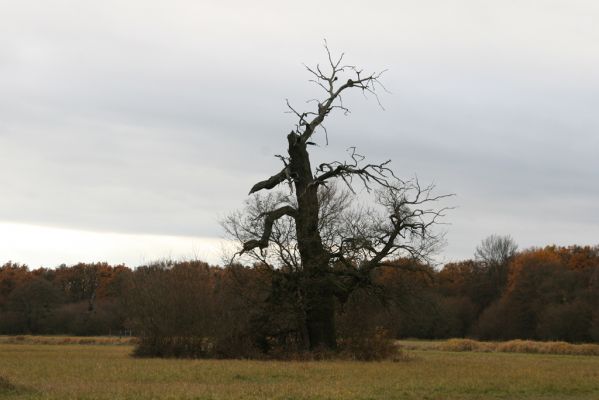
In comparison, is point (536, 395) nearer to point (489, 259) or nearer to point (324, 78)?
point (324, 78)

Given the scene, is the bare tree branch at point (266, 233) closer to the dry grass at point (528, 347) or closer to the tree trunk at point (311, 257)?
the tree trunk at point (311, 257)

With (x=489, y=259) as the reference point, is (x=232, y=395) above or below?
below

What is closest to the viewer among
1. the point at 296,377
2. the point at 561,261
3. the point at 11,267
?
the point at 296,377

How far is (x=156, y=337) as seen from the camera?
123ft

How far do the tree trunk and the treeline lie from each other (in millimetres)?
835

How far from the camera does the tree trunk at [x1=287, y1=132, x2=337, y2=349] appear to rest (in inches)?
1407

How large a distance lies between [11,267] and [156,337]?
4201 inches

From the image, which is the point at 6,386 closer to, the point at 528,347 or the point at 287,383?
the point at 287,383

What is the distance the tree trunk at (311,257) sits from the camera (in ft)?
117

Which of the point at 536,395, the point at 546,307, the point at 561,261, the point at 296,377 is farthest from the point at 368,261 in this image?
the point at 561,261

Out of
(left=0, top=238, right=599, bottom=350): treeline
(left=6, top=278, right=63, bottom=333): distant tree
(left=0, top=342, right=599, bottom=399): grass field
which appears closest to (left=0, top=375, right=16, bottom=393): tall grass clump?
(left=0, top=342, right=599, bottom=399): grass field

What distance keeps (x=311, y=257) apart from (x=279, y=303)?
2784mm

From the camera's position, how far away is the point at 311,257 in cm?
3578

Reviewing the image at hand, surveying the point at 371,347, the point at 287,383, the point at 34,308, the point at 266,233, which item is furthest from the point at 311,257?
the point at 34,308
